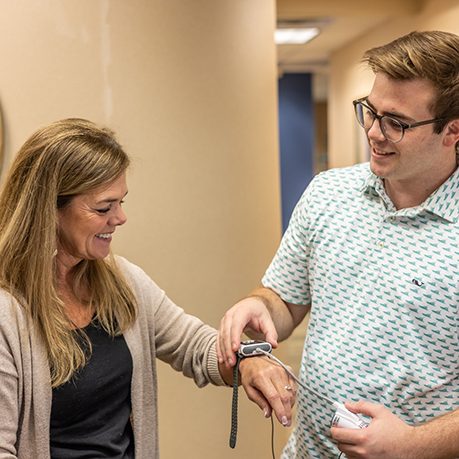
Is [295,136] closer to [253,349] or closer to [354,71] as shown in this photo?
[354,71]

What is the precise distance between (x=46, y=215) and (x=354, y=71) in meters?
5.91

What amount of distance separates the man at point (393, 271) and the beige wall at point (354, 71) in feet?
10.8

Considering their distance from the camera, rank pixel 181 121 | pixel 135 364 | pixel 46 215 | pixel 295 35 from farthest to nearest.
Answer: pixel 295 35 < pixel 181 121 < pixel 135 364 < pixel 46 215

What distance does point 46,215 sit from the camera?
154 cm

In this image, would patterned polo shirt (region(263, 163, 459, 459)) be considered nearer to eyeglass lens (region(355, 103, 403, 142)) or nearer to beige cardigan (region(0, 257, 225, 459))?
eyeglass lens (region(355, 103, 403, 142))

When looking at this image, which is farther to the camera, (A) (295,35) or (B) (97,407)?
(A) (295,35)

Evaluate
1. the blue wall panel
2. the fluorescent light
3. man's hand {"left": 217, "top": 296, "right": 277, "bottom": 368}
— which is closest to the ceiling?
the fluorescent light

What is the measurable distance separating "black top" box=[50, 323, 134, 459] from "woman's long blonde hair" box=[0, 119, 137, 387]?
50mm

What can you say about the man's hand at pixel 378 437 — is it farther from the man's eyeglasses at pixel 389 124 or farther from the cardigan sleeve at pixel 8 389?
the cardigan sleeve at pixel 8 389

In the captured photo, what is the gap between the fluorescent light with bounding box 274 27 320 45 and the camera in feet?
21.2

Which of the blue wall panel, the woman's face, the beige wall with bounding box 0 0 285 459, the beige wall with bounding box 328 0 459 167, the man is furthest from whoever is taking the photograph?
the blue wall panel

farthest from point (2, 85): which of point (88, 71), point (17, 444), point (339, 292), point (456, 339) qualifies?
point (456, 339)

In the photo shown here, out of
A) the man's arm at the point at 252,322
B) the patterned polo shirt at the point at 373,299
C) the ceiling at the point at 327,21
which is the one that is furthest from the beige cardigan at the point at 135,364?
the ceiling at the point at 327,21

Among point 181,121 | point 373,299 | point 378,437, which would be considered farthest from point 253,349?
point 181,121
